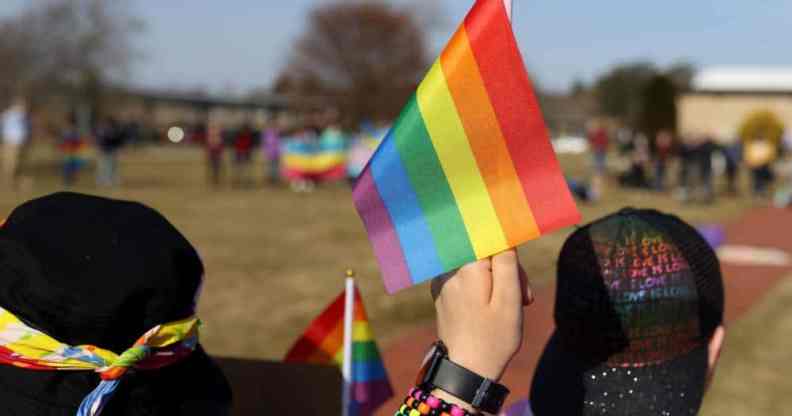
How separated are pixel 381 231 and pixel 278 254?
9.16 meters

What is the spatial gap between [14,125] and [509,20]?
18776mm

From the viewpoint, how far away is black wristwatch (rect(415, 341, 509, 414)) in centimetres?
126

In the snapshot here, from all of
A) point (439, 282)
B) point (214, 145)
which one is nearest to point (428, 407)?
point (439, 282)

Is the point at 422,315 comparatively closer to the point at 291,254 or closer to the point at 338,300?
the point at 291,254

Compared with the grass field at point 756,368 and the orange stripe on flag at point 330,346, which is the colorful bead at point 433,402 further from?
the grass field at point 756,368

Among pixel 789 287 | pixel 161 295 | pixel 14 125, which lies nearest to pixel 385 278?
pixel 161 295

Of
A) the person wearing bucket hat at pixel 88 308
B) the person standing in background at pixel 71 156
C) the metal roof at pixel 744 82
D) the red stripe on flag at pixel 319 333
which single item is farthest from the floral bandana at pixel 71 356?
the metal roof at pixel 744 82

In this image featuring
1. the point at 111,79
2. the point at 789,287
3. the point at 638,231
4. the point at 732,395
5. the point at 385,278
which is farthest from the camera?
the point at 111,79

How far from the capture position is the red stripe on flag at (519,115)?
4.08 feet

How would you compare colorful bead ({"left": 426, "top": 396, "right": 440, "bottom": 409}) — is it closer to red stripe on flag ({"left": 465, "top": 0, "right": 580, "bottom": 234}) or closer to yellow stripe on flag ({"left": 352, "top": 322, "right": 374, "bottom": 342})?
red stripe on flag ({"left": 465, "top": 0, "right": 580, "bottom": 234})

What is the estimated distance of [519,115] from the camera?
126cm

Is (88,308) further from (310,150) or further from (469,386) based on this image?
(310,150)

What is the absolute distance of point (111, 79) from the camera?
2825cm

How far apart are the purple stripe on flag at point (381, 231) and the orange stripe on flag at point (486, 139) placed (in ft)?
0.63
